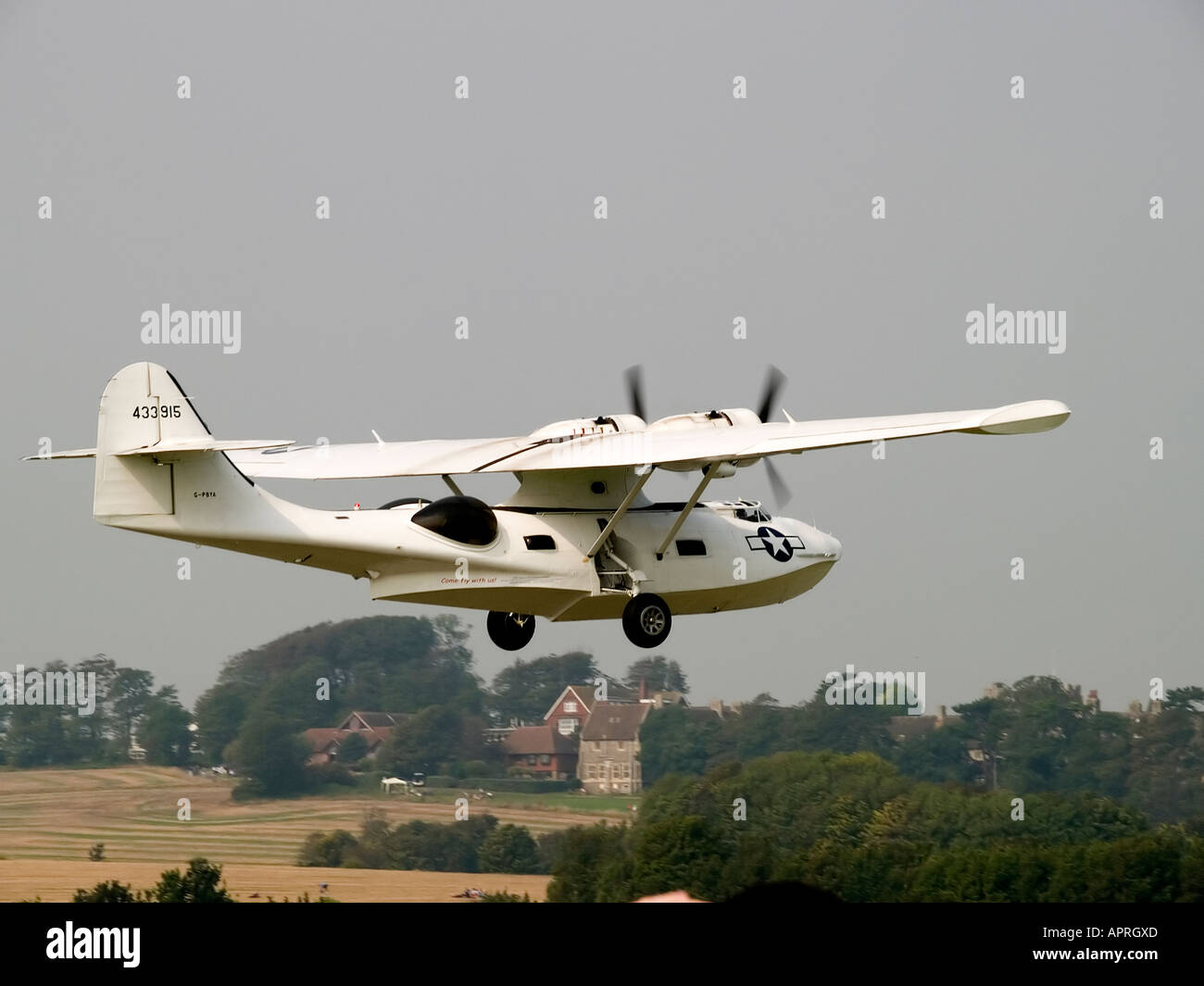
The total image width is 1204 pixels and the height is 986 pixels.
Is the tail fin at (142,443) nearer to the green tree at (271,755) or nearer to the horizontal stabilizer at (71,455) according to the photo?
the horizontal stabilizer at (71,455)

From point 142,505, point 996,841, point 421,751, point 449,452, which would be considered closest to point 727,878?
point 996,841

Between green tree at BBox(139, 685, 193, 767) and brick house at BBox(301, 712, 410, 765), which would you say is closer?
brick house at BBox(301, 712, 410, 765)

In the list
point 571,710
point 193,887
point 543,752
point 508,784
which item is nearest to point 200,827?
point 193,887

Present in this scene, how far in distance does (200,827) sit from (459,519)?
20926mm

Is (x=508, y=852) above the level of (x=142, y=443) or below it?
below

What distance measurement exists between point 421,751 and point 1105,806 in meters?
21.0

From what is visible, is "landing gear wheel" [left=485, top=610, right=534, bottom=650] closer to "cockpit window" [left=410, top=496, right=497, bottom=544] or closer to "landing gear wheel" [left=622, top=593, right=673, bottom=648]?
"landing gear wheel" [left=622, top=593, right=673, bottom=648]

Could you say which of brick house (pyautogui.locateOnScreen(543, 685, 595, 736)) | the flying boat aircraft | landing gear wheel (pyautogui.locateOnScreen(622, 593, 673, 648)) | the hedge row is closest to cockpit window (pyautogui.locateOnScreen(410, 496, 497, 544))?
the flying boat aircraft

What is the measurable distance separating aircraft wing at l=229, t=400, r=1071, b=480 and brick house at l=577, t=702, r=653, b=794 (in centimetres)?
1827

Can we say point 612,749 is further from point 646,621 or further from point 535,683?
point 646,621

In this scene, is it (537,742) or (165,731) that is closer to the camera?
(537,742)

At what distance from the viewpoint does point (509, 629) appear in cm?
3064

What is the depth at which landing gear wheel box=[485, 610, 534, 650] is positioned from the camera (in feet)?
100
